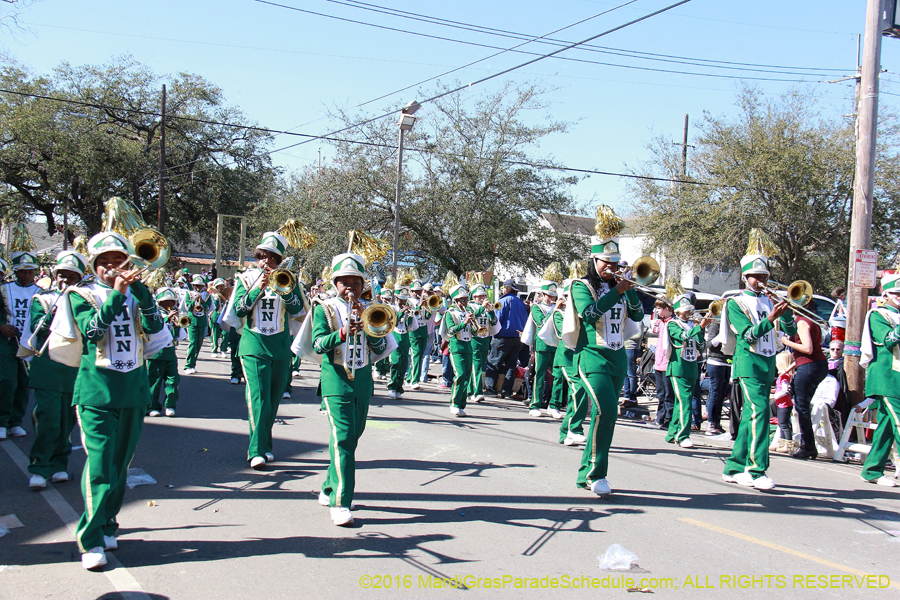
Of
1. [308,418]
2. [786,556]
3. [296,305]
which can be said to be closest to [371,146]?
[308,418]

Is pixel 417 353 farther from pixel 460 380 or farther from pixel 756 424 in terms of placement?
pixel 756 424

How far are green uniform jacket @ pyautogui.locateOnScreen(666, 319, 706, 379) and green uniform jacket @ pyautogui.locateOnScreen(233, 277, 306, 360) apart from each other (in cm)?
510

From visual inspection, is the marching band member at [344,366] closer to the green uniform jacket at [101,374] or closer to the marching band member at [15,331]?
the green uniform jacket at [101,374]

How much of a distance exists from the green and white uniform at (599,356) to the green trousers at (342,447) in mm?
A: 2119

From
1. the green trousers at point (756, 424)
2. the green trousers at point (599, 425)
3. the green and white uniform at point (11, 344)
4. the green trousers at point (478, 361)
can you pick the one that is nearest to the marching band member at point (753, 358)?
the green trousers at point (756, 424)

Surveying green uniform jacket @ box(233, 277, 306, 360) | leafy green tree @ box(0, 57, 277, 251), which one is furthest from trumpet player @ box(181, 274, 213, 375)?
leafy green tree @ box(0, 57, 277, 251)

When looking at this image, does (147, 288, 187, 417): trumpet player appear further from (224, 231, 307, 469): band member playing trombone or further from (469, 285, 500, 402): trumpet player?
(469, 285, 500, 402): trumpet player

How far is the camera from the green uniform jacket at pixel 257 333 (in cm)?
660

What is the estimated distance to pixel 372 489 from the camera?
19.6 ft

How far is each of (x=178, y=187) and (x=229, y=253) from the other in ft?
22.0

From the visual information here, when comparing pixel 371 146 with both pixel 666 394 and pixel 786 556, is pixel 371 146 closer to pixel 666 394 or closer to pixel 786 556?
pixel 666 394

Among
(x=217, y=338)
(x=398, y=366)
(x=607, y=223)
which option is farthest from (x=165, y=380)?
(x=217, y=338)

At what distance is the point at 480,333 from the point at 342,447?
20.0 ft

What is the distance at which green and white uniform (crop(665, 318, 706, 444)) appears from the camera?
8.89m
